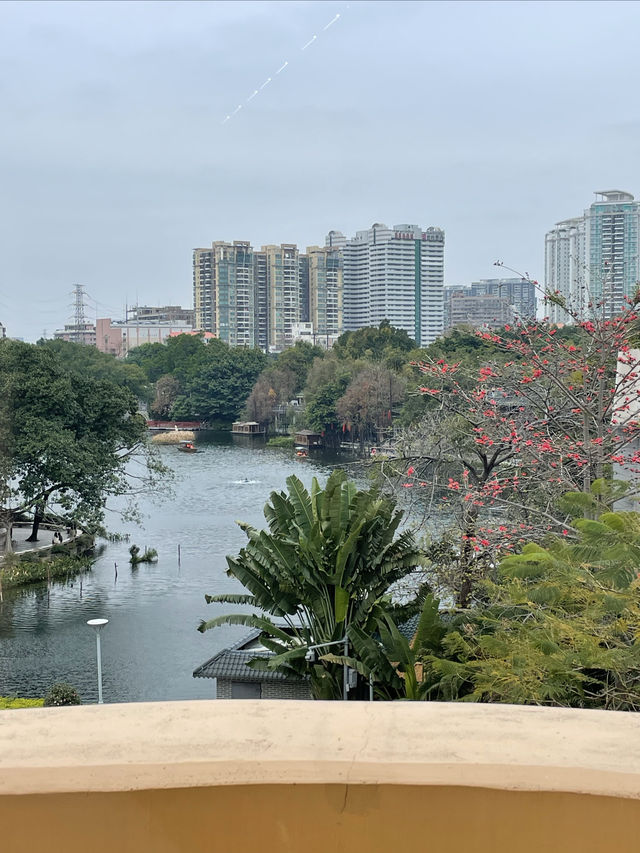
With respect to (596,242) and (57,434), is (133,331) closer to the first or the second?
(596,242)

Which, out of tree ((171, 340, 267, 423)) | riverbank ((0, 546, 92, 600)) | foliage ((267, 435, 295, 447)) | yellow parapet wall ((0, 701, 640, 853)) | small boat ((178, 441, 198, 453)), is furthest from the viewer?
tree ((171, 340, 267, 423))

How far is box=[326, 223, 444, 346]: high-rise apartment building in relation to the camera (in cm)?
9200

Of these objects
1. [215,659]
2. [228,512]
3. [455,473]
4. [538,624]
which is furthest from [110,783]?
[228,512]

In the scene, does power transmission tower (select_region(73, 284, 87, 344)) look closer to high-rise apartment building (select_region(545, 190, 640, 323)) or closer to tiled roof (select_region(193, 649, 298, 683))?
high-rise apartment building (select_region(545, 190, 640, 323))

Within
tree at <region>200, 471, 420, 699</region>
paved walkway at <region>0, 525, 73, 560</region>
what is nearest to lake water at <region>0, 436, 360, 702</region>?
paved walkway at <region>0, 525, 73, 560</region>

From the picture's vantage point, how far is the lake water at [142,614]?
14.7 meters

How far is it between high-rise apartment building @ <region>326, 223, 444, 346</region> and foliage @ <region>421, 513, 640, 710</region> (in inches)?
3346

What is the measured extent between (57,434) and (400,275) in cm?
7337

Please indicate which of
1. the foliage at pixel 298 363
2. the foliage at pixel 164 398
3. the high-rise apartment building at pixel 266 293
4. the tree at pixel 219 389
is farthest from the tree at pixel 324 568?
the high-rise apartment building at pixel 266 293

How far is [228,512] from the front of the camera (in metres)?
28.2

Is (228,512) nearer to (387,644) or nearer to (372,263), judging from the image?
(387,644)

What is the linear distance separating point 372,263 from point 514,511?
8565 cm

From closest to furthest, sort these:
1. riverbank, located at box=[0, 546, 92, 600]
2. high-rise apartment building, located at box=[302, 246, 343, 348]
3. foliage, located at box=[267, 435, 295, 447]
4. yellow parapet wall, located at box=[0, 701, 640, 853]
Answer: yellow parapet wall, located at box=[0, 701, 640, 853], riverbank, located at box=[0, 546, 92, 600], foliage, located at box=[267, 435, 295, 447], high-rise apartment building, located at box=[302, 246, 343, 348]

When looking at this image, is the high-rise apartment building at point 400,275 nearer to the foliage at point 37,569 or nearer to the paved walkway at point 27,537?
the paved walkway at point 27,537
